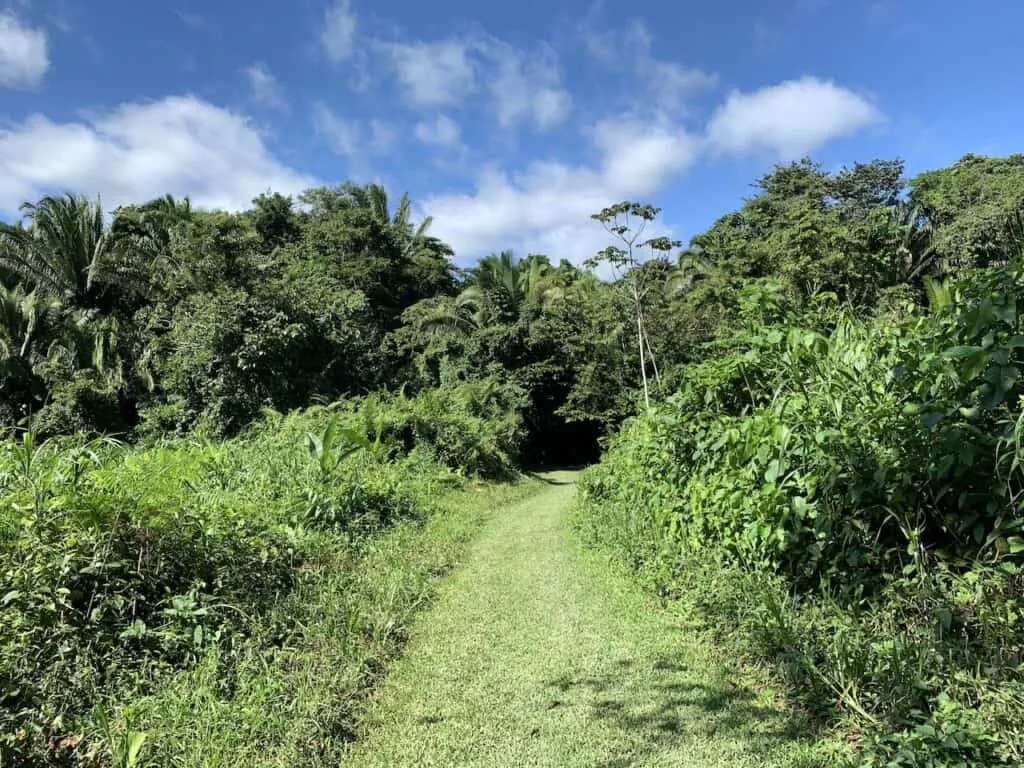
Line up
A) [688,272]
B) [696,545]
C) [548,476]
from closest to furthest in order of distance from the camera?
[696,545], [548,476], [688,272]

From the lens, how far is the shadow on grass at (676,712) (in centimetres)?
310

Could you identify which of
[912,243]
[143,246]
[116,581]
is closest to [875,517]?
[116,581]

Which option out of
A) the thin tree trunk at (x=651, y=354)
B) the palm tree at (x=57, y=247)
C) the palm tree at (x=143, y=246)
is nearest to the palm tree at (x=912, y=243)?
the thin tree trunk at (x=651, y=354)

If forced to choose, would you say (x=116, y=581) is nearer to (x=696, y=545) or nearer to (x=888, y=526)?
(x=696, y=545)

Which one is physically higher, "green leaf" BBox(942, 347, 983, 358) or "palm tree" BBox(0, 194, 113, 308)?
"palm tree" BBox(0, 194, 113, 308)

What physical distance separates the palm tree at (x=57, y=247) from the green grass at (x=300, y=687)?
998 inches

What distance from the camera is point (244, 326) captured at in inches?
692

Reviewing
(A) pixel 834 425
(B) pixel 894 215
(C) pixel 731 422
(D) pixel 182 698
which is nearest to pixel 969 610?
(A) pixel 834 425

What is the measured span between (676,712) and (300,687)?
Result: 7.14 feet

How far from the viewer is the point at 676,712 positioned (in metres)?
3.48

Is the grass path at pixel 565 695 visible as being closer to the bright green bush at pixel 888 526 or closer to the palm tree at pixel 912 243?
the bright green bush at pixel 888 526

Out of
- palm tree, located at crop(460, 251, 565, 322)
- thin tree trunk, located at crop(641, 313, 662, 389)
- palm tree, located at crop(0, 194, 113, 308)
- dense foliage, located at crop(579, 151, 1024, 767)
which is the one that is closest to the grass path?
dense foliage, located at crop(579, 151, 1024, 767)

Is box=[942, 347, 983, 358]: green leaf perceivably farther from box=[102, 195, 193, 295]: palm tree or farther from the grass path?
box=[102, 195, 193, 295]: palm tree

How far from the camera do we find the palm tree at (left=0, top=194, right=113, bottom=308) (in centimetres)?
2528
